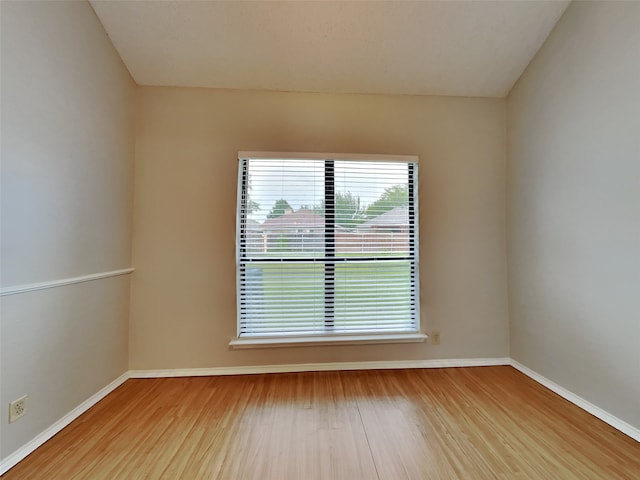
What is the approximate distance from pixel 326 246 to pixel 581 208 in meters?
1.95

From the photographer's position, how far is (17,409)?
1.46 meters

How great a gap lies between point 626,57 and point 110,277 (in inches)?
153

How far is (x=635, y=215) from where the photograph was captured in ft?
5.38

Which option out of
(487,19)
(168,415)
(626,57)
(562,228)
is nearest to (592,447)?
(562,228)

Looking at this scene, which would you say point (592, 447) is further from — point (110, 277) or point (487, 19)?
point (110, 277)

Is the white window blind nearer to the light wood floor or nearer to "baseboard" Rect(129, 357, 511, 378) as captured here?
"baseboard" Rect(129, 357, 511, 378)

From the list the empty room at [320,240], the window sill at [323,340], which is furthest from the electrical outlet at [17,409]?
the window sill at [323,340]

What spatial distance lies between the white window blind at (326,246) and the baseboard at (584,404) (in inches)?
40.6

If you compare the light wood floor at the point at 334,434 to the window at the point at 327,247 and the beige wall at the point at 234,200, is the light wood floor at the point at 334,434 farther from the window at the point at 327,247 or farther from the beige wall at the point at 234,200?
the window at the point at 327,247

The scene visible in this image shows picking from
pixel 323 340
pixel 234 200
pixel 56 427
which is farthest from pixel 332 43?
pixel 56 427

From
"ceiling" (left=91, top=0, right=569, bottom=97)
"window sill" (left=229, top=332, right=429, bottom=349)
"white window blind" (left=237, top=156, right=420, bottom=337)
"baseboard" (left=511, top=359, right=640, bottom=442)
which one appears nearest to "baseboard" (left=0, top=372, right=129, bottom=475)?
"window sill" (left=229, top=332, right=429, bottom=349)

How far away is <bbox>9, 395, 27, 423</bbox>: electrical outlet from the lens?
4.68 feet

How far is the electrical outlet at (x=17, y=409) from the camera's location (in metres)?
1.43

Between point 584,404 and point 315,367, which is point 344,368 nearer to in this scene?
point 315,367
